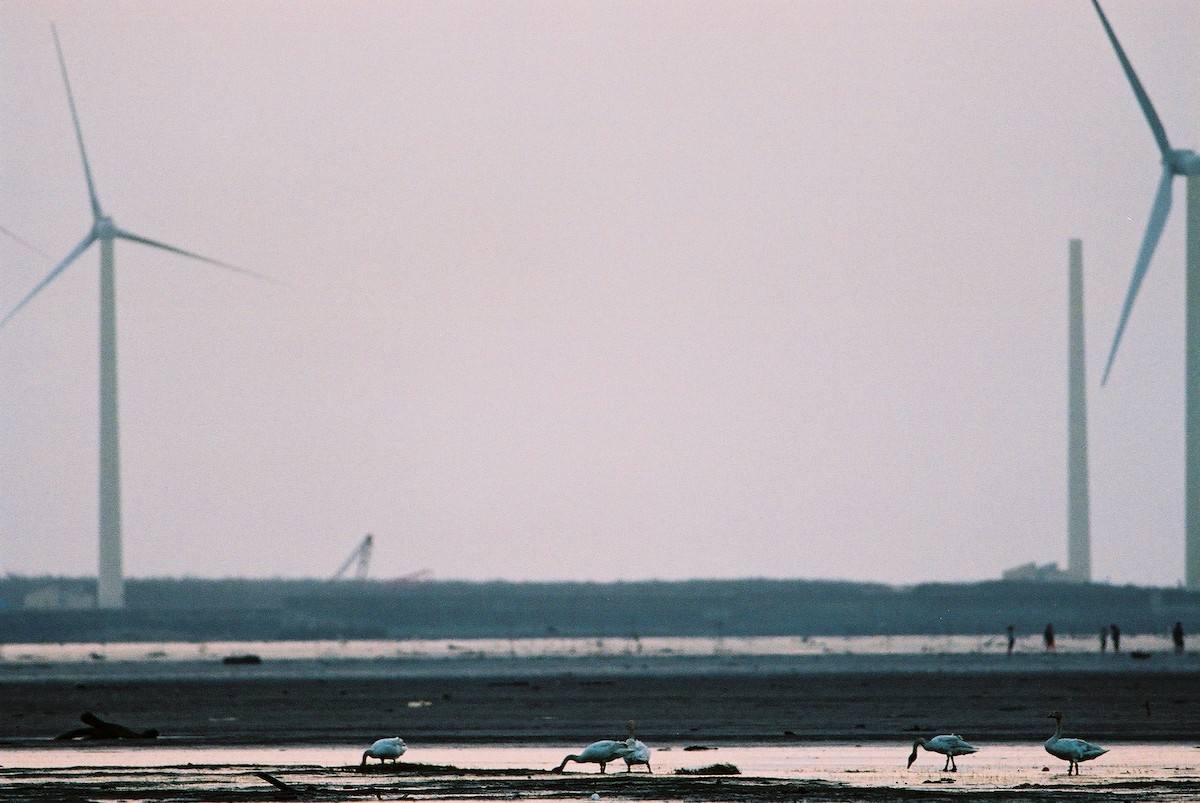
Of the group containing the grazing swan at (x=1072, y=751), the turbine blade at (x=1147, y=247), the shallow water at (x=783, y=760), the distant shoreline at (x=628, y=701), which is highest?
the turbine blade at (x=1147, y=247)

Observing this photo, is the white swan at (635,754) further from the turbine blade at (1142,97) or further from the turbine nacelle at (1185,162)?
the turbine nacelle at (1185,162)

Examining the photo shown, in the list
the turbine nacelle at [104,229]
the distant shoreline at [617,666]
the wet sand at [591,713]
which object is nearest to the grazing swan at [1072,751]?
the wet sand at [591,713]

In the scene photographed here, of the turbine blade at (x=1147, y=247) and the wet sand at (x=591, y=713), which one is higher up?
the turbine blade at (x=1147, y=247)

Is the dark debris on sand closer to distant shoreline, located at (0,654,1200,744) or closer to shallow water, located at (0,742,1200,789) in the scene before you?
shallow water, located at (0,742,1200,789)

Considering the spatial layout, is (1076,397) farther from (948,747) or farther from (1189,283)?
(948,747)

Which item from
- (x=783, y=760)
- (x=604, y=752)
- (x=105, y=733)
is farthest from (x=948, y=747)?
(x=105, y=733)

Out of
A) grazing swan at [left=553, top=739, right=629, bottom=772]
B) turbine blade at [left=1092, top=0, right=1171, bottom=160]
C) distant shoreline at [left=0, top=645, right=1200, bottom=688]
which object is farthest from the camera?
turbine blade at [left=1092, top=0, right=1171, bottom=160]

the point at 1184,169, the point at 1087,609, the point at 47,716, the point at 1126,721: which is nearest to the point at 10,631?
the point at 1087,609

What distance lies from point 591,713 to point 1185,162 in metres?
67.7

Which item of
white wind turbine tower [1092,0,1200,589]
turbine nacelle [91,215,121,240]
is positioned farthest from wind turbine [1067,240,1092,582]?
turbine nacelle [91,215,121,240]

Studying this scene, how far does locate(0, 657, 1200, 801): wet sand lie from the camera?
34062mm

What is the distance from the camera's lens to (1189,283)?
15062 centimetres

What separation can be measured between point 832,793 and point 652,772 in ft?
15.6

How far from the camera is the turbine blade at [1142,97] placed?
9138cm
